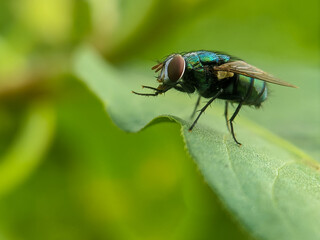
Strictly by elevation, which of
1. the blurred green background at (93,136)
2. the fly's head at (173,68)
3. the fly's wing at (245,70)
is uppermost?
the fly's head at (173,68)

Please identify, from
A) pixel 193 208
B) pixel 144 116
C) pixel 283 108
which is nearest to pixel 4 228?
pixel 193 208

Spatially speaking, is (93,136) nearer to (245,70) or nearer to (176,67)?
(176,67)

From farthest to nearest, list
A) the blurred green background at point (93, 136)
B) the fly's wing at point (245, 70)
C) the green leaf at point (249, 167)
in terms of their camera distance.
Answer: the blurred green background at point (93, 136) → the fly's wing at point (245, 70) → the green leaf at point (249, 167)

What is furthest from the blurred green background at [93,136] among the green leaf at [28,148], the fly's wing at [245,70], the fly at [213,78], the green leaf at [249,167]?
the green leaf at [249,167]

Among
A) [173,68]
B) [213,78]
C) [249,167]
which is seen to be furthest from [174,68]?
[249,167]

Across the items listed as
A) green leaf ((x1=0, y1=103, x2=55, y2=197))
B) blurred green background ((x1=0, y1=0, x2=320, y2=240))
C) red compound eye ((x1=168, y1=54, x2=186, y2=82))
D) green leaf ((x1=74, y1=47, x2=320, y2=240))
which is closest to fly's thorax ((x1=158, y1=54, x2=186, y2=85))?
red compound eye ((x1=168, y1=54, x2=186, y2=82))

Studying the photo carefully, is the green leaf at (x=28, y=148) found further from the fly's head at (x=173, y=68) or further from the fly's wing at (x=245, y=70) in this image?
the fly's wing at (x=245, y=70)
